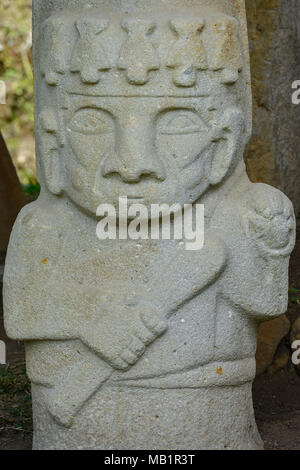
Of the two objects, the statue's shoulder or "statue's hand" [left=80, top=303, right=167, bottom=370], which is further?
the statue's shoulder

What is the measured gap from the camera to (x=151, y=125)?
2691 mm

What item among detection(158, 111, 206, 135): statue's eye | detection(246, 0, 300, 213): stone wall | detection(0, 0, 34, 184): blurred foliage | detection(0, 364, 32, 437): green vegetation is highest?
detection(158, 111, 206, 135): statue's eye

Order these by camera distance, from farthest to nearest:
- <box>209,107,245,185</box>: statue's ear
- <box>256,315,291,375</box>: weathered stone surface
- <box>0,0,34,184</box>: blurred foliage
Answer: <box>0,0,34,184</box>: blurred foliage → <box>256,315,291,375</box>: weathered stone surface → <box>209,107,245,185</box>: statue's ear

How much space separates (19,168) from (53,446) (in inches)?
193

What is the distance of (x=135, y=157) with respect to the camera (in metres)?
2.66

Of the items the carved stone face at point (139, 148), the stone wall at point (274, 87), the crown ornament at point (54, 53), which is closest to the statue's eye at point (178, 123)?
the carved stone face at point (139, 148)

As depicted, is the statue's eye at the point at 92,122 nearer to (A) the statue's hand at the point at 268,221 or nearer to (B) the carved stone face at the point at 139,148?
(B) the carved stone face at the point at 139,148

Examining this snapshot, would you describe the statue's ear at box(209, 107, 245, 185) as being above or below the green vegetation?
above

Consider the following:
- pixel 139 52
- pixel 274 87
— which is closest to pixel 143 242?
pixel 139 52

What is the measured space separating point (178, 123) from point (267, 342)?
1498 millimetres

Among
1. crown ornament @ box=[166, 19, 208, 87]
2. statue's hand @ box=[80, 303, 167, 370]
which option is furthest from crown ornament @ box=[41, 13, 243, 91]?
statue's hand @ box=[80, 303, 167, 370]

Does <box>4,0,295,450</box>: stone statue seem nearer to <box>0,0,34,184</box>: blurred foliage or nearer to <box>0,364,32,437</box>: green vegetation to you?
<box>0,364,32,437</box>: green vegetation

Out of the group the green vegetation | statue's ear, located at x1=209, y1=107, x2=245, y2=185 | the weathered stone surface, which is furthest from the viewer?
the weathered stone surface

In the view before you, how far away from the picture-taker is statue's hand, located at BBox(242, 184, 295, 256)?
2.82 metres
